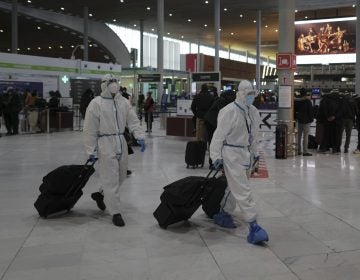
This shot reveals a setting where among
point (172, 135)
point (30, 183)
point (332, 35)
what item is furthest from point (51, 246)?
point (332, 35)

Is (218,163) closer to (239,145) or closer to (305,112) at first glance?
(239,145)

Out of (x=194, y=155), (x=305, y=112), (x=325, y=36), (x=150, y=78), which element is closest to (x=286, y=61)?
(x=305, y=112)

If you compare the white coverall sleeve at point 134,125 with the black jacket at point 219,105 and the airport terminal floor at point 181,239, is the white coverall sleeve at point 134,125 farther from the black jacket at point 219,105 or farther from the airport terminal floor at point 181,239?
the black jacket at point 219,105

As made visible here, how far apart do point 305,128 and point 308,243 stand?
7.92 metres

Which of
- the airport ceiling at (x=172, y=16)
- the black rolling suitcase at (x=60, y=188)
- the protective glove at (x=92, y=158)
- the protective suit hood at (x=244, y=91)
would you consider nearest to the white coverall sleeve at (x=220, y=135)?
the protective suit hood at (x=244, y=91)

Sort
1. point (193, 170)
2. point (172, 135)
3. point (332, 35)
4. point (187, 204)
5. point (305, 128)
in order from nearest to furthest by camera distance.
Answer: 1. point (187, 204)
2. point (193, 170)
3. point (305, 128)
4. point (172, 135)
5. point (332, 35)

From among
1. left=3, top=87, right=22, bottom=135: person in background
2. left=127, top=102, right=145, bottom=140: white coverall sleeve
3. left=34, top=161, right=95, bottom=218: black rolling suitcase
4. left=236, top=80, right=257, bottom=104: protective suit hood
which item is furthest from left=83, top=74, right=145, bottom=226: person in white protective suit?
left=3, top=87, right=22, bottom=135: person in background

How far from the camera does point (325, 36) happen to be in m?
29.6

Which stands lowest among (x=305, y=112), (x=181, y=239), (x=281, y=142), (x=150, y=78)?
(x=181, y=239)

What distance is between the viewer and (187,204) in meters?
5.43

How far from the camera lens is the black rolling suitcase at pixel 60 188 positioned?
19.5 ft

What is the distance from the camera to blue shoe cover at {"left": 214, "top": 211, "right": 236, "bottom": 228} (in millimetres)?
5551

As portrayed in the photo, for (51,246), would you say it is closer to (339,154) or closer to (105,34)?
(339,154)

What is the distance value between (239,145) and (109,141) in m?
1.52
